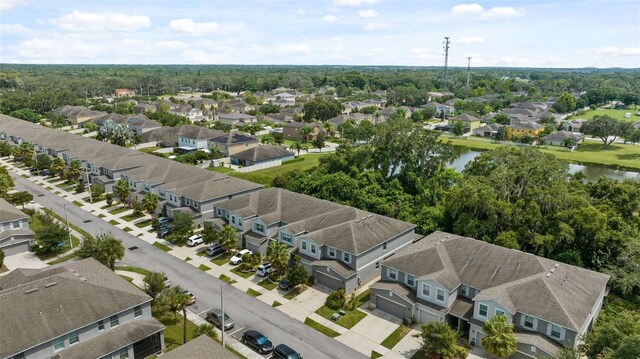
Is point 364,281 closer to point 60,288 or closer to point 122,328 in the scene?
A: point 122,328

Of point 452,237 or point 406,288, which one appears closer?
point 406,288

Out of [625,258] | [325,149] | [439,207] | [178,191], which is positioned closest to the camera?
[625,258]

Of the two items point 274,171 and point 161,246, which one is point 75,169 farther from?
point 274,171

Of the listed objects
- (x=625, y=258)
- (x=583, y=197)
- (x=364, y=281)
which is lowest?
(x=364, y=281)

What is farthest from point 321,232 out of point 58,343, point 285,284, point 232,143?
point 232,143

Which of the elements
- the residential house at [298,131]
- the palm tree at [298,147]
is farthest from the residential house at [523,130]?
the palm tree at [298,147]

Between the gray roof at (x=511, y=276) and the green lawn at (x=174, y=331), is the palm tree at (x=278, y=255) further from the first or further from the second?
the gray roof at (x=511, y=276)

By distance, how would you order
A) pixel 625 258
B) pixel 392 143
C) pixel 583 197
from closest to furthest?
pixel 625 258, pixel 583 197, pixel 392 143

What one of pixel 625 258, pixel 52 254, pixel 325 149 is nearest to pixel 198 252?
pixel 52 254
